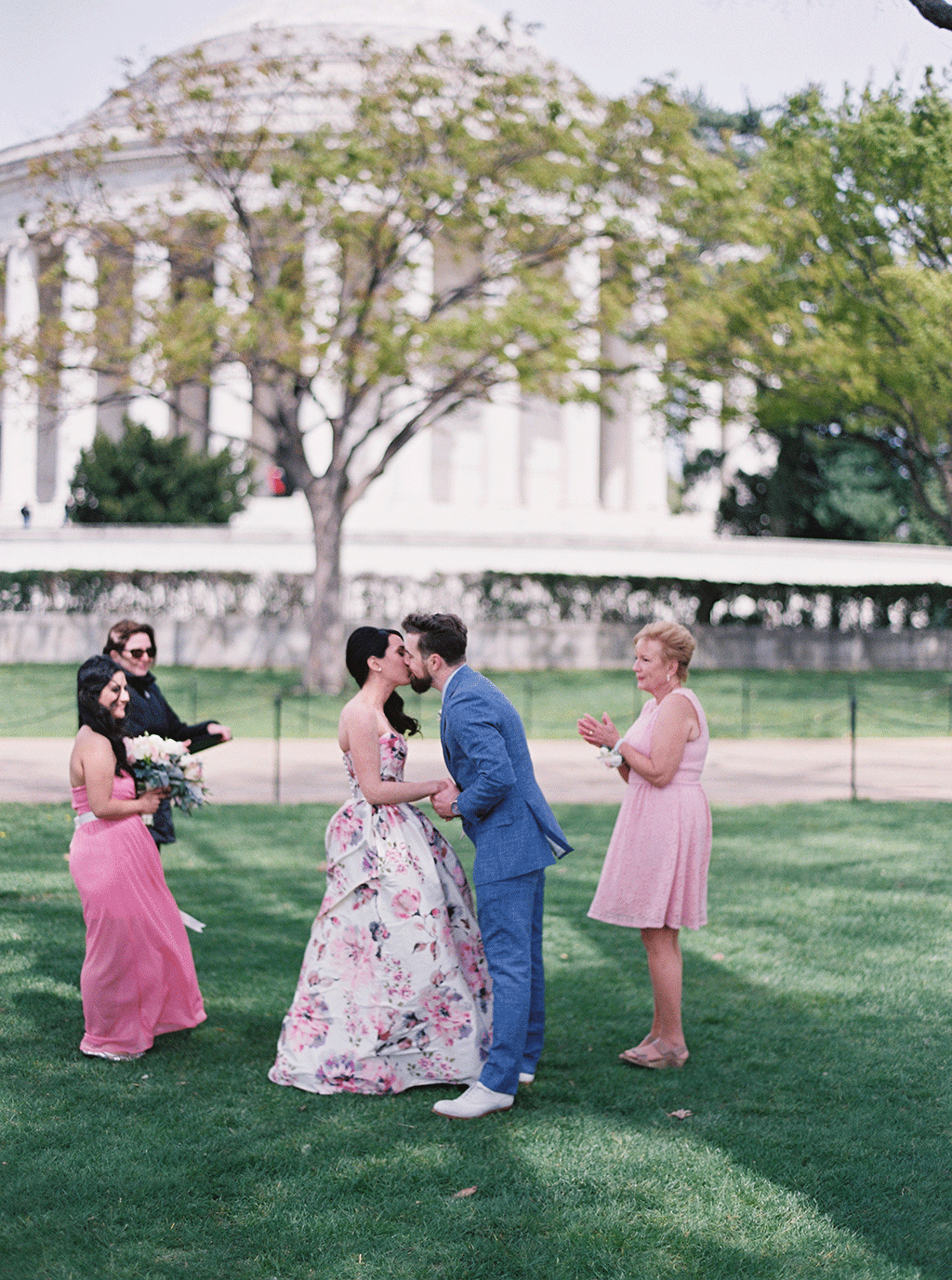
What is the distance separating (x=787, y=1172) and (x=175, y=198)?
21854mm

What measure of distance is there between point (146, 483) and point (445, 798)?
103 ft

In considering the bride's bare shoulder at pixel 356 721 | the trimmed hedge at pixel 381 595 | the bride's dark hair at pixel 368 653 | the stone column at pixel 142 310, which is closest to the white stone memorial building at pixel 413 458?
the trimmed hedge at pixel 381 595

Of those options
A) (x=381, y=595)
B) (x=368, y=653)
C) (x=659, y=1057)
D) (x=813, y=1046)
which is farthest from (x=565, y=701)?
(x=368, y=653)

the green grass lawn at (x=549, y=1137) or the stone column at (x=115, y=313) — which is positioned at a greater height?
the stone column at (x=115, y=313)

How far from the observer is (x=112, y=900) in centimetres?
616

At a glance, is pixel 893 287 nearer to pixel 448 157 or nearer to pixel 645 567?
pixel 448 157

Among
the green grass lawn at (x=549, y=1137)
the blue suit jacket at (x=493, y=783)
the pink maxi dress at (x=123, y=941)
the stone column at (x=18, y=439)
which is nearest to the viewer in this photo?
the green grass lawn at (x=549, y=1137)

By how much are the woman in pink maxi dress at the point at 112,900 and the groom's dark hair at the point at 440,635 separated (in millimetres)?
1553

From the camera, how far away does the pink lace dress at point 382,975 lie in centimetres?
570

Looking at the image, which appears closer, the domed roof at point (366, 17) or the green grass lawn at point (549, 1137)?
the green grass lawn at point (549, 1137)

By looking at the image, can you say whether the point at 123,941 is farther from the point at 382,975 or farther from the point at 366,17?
the point at 366,17

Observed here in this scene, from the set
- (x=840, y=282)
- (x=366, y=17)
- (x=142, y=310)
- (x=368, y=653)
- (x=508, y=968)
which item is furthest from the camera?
(x=366, y=17)

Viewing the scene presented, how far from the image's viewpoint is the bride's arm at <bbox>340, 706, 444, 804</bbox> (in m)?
5.62

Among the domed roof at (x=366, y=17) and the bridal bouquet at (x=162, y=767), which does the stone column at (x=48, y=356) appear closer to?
the domed roof at (x=366, y=17)
